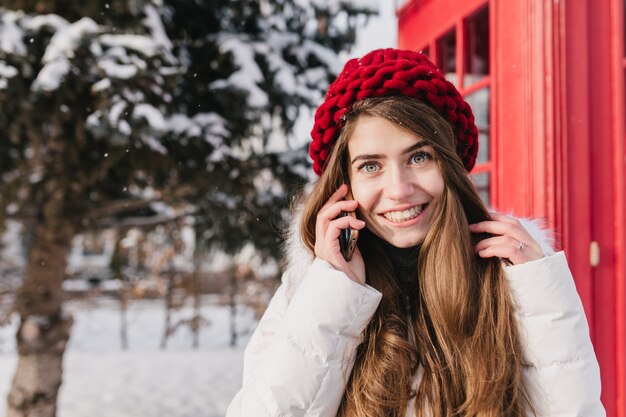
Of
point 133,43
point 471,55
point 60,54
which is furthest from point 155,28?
point 471,55

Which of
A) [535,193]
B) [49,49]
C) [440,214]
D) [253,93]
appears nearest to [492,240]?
[440,214]

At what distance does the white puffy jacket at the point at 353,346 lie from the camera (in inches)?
45.7

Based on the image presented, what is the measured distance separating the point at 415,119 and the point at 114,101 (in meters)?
1.88

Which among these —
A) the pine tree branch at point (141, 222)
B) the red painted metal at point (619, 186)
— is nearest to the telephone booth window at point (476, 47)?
the red painted metal at point (619, 186)

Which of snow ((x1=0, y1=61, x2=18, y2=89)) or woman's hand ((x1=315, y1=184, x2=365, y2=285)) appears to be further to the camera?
snow ((x1=0, y1=61, x2=18, y2=89))

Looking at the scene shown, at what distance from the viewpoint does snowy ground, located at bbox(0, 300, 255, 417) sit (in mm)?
5312

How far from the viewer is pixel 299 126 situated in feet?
11.9

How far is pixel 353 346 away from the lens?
128cm

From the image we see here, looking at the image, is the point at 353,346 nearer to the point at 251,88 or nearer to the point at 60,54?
the point at 251,88

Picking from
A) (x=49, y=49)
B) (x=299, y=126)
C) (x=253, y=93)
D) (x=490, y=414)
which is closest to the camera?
(x=490, y=414)

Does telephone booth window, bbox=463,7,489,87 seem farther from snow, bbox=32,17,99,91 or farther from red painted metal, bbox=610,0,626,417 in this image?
snow, bbox=32,17,99,91

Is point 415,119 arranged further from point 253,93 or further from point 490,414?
point 253,93

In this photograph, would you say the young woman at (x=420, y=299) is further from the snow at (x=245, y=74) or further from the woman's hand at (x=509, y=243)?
the snow at (x=245, y=74)

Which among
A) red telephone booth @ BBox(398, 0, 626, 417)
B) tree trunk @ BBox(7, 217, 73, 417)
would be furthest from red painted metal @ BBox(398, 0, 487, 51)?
tree trunk @ BBox(7, 217, 73, 417)
